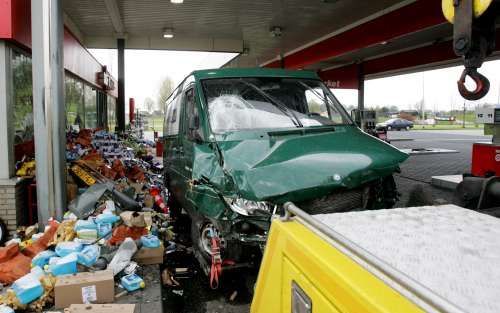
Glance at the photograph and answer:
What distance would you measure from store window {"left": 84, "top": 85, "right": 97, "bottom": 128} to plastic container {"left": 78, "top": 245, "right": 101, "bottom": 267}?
1014cm

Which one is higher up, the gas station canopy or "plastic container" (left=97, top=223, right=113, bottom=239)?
the gas station canopy

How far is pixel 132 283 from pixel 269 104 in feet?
8.24

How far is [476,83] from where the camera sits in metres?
1.72

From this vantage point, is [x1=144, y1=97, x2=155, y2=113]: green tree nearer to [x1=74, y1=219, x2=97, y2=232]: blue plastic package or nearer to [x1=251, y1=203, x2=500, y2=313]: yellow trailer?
[x1=74, y1=219, x2=97, y2=232]: blue plastic package

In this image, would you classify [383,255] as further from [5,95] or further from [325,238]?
[5,95]

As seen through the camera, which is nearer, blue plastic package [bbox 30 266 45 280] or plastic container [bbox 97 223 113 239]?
blue plastic package [bbox 30 266 45 280]

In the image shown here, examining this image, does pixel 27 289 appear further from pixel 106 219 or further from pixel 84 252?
pixel 106 219

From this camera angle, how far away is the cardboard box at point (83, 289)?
363 cm

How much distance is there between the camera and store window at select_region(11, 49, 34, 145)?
6046 mm

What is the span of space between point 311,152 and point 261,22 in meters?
11.7

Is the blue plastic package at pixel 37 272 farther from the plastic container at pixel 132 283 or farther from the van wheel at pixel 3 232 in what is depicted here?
the van wheel at pixel 3 232

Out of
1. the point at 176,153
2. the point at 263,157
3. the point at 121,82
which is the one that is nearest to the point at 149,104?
the point at 121,82

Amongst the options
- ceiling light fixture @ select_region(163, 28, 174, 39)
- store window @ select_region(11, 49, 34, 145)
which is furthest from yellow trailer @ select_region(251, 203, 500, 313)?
ceiling light fixture @ select_region(163, 28, 174, 39)

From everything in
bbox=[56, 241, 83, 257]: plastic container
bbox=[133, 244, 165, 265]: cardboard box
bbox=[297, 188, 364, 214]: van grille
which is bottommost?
bbox=[133, 244, 165, 265]: cardboard box
